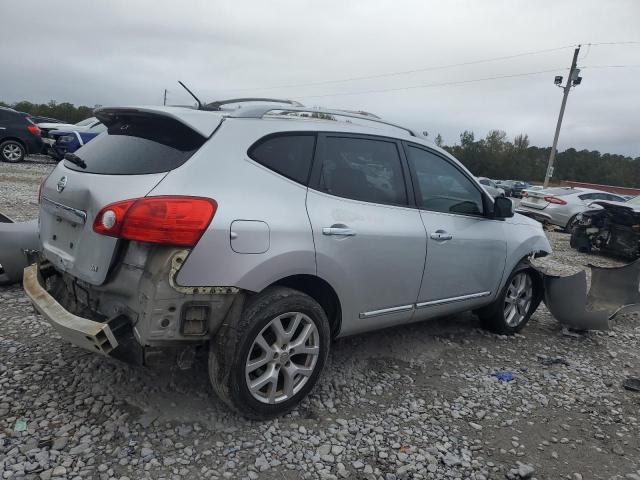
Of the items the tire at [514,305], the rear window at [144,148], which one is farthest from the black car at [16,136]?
the tire at [514,305]

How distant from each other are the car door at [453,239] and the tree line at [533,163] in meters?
68.5

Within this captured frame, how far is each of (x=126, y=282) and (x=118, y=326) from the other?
22 centimetres

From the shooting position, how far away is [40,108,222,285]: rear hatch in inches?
101

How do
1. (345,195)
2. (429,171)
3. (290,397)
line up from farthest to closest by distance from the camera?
(429,171), (345,195), (290,397)

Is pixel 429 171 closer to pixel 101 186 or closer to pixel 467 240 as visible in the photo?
pixel 467 240

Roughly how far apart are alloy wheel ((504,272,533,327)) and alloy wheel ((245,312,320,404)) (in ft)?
8.53

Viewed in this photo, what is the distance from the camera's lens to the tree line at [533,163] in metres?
70.8

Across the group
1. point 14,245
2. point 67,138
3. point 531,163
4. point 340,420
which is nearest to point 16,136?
point 67,138

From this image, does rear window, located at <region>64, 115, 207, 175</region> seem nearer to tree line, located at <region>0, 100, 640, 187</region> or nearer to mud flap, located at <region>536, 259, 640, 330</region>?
mud flap, located at <region>536, 259, 640, 330</region>

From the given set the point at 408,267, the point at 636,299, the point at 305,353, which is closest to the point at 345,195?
the point at 408,267

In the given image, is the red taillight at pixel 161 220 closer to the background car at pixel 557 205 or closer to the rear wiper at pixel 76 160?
the rear wiper at pixel 76 160

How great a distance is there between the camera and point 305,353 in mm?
2984

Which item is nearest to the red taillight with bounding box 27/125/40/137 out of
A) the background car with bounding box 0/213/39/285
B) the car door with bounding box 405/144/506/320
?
the background car with bounding box 0/213/39/285

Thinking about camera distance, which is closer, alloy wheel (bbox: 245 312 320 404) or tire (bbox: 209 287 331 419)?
tire (bbox: 209 287 331 419)
